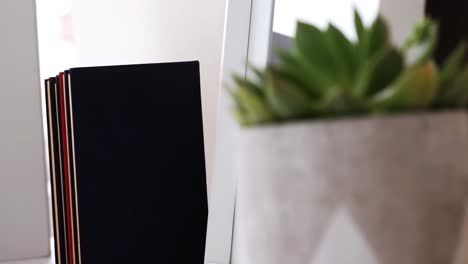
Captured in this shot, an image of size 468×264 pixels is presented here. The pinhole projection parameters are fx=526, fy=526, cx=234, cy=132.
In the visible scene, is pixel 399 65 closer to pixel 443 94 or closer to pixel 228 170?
pixel 443 94

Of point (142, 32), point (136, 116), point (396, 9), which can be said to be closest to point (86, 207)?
point (136, 116)

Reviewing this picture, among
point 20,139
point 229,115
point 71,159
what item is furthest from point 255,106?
point 20,139

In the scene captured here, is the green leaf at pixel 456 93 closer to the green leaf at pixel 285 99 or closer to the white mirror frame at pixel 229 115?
the green leaf at pixel 285 99

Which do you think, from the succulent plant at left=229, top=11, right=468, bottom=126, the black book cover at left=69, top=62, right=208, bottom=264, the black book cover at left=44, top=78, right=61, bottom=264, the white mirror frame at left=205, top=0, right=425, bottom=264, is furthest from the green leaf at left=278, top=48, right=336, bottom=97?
the black book cover at left=44, top=78, right=61, bottom=264

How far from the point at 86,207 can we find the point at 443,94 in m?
0.51

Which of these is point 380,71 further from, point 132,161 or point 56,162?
point 56,162

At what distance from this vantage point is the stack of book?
25.3 inches

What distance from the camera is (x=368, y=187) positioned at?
0.21 meters

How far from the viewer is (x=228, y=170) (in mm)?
618

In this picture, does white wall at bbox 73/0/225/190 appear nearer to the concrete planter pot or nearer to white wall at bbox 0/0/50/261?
white wall at bbox 0/0/50/261

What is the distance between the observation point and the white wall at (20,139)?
1112mm

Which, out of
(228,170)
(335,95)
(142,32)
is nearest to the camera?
(335,95)

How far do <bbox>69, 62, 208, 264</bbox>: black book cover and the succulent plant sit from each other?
419 millimetres

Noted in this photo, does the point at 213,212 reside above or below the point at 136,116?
below
